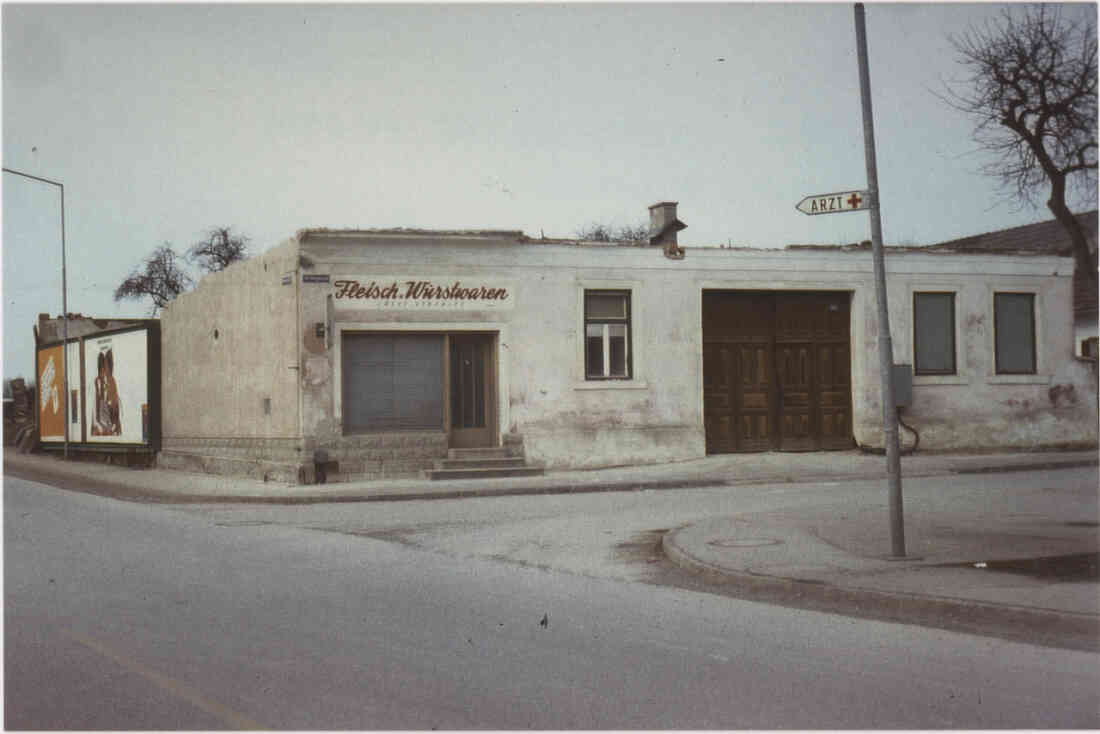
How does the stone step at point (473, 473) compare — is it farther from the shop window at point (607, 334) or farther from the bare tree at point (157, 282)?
the bare tree at point (157, 282)

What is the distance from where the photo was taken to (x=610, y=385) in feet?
79.9

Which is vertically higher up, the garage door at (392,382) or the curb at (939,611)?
the garage door at (392,382)

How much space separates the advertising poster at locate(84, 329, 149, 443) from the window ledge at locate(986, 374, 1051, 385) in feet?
70.3

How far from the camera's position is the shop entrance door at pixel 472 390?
23.8 metres

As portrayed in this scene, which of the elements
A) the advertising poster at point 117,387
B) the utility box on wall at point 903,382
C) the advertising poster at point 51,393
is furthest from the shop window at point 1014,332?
the advertising poster at point 51,393

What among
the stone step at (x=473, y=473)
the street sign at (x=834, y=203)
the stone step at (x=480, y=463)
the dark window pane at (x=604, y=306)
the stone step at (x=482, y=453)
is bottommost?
the stone step at (x=473, y=473)

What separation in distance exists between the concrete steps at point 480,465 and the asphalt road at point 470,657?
37.0 feet

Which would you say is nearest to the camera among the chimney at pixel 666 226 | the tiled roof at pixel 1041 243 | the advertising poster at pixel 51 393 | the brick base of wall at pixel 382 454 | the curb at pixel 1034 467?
the curb at pixel 1034 467

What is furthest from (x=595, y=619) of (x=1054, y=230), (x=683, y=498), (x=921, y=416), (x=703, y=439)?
(x=1054, y=230)

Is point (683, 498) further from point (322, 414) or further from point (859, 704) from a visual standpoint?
point (859, 704)

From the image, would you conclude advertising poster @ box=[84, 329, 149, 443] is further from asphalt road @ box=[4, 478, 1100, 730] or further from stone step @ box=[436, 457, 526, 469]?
asphalt road @ box=[4, 478, 1100, 730]

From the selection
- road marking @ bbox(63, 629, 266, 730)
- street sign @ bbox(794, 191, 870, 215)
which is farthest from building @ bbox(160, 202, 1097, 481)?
road marking @ bbox(63, 629, 266, 730)

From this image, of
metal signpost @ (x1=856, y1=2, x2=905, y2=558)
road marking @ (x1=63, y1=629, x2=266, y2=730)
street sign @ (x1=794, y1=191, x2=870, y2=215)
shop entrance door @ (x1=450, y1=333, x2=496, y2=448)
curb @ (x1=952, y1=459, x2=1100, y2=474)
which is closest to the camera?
road marking @ (x1=63, y1=629, x2=266, y2=730)

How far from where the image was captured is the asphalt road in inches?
229
